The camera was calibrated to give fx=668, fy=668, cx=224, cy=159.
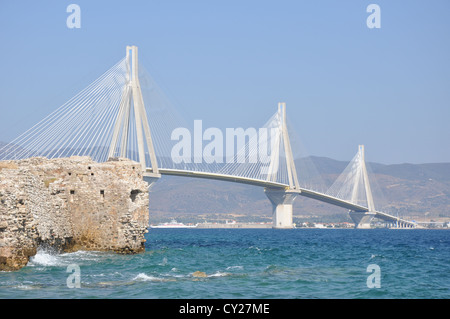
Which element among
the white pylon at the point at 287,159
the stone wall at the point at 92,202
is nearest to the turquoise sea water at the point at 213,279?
the stone wall at the point at 92,202

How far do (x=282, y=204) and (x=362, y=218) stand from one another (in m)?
16.7

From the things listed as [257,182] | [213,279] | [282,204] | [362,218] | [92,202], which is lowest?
[362,218]

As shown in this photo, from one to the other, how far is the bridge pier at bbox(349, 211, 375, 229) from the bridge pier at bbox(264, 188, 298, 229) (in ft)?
38.8

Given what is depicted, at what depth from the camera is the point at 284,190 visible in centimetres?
8131

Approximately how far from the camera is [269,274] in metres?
18.7

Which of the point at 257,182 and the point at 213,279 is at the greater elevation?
the point at 257,182

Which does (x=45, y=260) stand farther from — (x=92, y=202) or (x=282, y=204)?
(x=282, y=204)

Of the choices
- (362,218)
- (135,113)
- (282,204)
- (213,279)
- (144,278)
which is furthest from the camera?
(362,218)

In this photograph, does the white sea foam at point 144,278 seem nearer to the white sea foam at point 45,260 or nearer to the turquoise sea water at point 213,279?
the turquoise sea water at point 213,279

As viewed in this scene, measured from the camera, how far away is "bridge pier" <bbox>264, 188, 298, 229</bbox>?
82.4m

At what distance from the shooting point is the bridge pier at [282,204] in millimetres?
82375

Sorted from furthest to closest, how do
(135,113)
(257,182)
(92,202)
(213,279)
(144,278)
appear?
(257,182) < (135,113) < (92,202) < (213,279) < (144,278)

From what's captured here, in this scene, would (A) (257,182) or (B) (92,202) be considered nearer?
(B) (92,202)

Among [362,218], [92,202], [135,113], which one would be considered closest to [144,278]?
[92,202]
